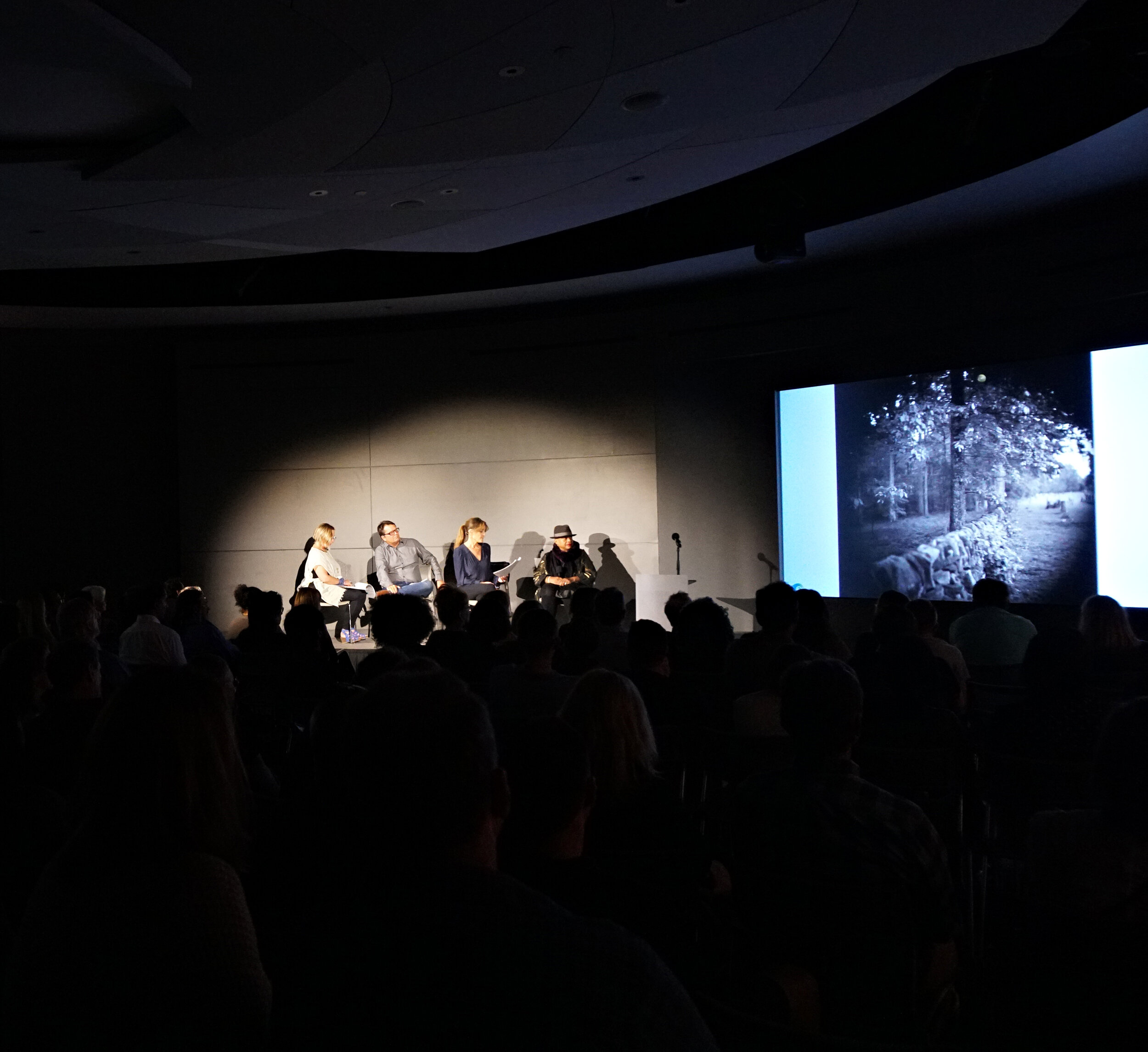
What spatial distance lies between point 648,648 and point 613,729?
1736 mm

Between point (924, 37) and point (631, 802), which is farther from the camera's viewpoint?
point (924, 37)

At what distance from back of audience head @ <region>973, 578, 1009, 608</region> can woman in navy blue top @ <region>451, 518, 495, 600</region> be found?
556 centimetres

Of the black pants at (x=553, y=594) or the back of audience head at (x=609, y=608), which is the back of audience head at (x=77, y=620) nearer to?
the back of audience head at (x=609, y=608)

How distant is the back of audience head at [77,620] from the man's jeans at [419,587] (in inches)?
207

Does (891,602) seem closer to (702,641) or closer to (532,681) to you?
(702,641)

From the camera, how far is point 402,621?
441 centimetres

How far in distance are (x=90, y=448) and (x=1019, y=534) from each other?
10.3 meters

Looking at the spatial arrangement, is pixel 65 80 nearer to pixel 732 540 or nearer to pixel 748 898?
pixel 748 898

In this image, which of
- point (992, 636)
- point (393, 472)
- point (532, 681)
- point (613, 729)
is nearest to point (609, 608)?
point (532, 681)

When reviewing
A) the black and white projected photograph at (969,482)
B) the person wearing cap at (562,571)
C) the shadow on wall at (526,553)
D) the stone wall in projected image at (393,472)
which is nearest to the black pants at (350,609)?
the stone wall in projected image at (393,472)

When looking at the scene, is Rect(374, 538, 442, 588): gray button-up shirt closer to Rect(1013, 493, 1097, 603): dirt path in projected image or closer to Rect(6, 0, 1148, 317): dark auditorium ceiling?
Rect(6, 0, 1148, 317): dark auditorium ceiling

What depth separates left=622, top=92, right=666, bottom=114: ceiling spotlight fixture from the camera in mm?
5184

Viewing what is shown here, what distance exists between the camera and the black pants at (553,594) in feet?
32.9

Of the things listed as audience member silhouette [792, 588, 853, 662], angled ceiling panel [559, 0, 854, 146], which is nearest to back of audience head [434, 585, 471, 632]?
audience member silhouette [792, 588, 853, 662]
